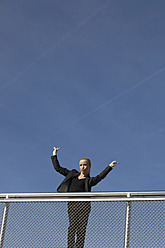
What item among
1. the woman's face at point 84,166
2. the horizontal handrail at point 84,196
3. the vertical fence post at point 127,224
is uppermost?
the woman's face at point 84,166

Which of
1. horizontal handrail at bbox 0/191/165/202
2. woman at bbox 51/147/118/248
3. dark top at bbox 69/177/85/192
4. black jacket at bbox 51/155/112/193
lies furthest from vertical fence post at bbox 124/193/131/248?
dark top at bbox 69/177/85/192

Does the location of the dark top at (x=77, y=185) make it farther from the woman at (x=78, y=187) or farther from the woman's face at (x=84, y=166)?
the woman's face at (x=84, y=166)

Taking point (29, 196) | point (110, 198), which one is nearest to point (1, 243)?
point (29, 196)

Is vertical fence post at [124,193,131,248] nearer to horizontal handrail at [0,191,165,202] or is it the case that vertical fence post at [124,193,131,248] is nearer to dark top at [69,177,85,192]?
horizontal handrail at [0,191,165,202]

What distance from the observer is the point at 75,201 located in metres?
8.17

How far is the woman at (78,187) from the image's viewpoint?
7961 millimetres

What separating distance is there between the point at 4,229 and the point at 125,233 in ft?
7.20

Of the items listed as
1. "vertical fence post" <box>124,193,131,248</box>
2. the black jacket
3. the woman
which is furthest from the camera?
the black jacket

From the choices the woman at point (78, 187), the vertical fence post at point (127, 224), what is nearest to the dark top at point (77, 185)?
the woman at point (78, 187)

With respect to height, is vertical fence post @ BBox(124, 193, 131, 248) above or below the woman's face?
below

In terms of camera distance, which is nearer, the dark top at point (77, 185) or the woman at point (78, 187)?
the woman at point (78, 187)

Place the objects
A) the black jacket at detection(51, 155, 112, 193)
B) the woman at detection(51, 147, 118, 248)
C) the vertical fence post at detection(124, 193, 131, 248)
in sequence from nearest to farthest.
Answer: the vertical fence post at detection(124, 193, 131, 248) → the woman at detection(51, 147, 118, 248) → the black jacket at detection(51, 155, 112, 193)

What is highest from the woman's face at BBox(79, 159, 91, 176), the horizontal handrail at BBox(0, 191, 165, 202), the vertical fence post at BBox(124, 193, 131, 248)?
the woman's face at BBox(79, 159, 91, 176)

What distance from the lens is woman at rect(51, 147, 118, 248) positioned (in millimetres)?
7961
